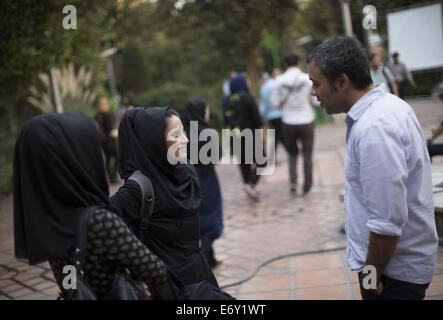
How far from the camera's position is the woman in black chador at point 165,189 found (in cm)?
247

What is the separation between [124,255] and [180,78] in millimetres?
25858

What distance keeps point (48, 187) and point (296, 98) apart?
575 centimetres

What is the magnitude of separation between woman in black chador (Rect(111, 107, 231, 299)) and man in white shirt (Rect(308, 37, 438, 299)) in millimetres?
948

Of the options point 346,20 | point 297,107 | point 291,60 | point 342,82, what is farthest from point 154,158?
point 291,60

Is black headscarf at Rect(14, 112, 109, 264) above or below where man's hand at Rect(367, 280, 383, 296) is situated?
above

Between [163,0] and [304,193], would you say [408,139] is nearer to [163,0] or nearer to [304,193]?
[304,193]

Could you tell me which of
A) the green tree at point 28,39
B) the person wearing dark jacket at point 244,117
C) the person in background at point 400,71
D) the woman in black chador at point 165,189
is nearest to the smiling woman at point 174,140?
the woman in black chador at point 165,189

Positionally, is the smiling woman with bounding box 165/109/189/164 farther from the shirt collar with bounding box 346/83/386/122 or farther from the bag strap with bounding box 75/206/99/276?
the shirt collar with bounding box 346/83/386/122

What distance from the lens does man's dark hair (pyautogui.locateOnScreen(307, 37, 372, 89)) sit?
71.4 inches

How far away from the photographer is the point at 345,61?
1813mm

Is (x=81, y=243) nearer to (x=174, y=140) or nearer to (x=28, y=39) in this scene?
(x=174, y=140)

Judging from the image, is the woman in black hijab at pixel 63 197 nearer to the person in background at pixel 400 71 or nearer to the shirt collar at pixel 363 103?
the shirt collar at pixel 363 103

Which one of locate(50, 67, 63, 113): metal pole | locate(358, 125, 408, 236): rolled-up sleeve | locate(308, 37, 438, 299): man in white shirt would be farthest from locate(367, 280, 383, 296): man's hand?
locate(50, 67, 63, 113): metal pole
